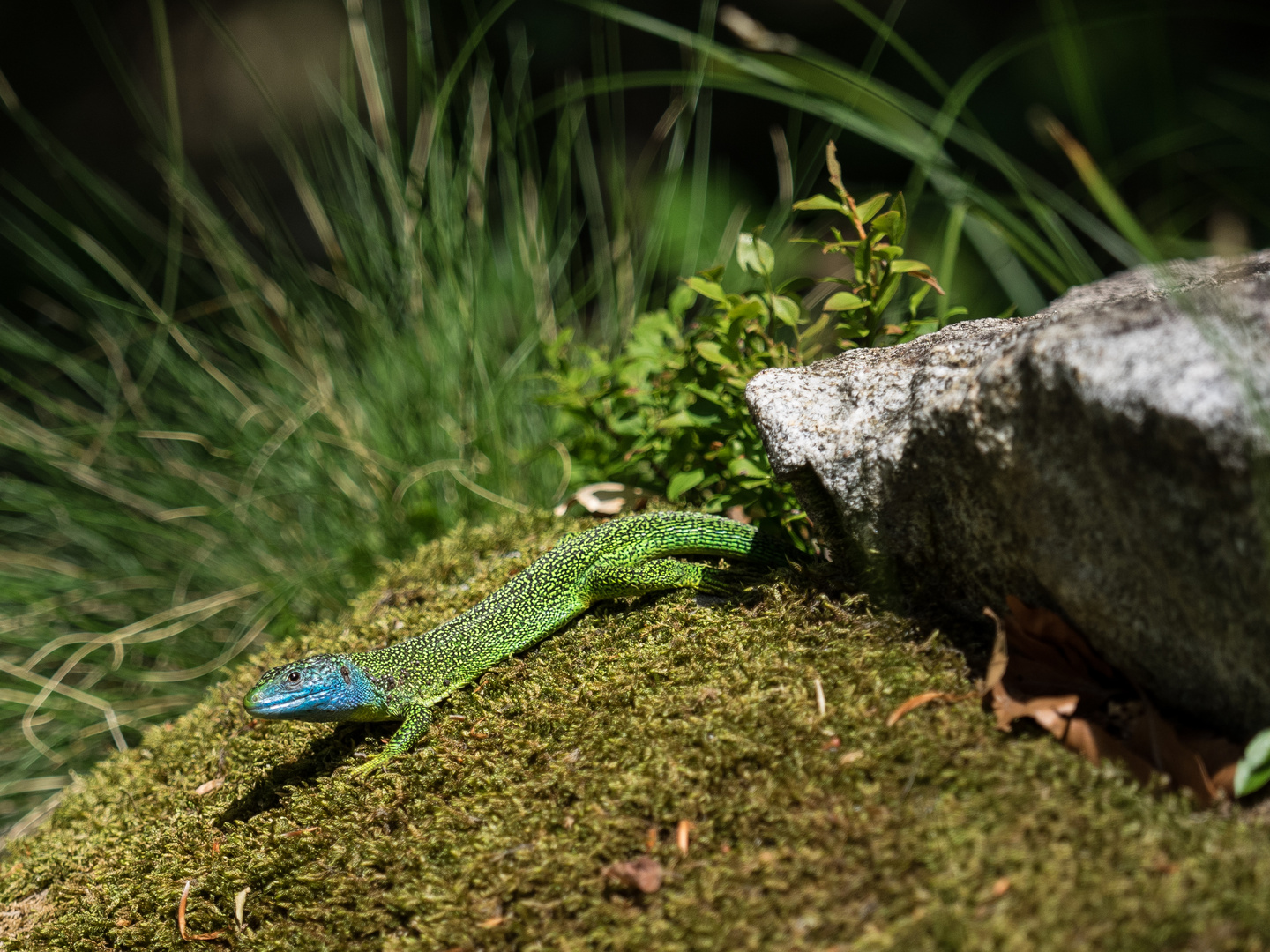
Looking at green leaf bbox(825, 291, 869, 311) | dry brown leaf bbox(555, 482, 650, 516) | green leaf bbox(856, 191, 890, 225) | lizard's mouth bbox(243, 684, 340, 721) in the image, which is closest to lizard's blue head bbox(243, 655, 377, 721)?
lizard's mouth bbox(243, 684, 340, 721)

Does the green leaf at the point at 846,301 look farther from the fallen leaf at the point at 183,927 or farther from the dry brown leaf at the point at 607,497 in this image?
the fallen leaf at the point at 183,927

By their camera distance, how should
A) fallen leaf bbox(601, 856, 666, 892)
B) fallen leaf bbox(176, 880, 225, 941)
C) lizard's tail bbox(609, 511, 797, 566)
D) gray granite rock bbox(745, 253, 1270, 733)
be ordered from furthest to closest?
lizard's tail bbox(609, 511, 797, 566) < fallen leaf bbox(176, 880, 225, 941) < fallen leaf bbox(601, 856, 666, 892) < gray granite rock bbox(745, 253, 1270, 733)

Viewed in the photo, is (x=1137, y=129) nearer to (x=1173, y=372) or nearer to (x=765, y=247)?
(x=765, y=247)

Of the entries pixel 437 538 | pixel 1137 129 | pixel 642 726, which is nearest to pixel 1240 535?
pixel 642 726

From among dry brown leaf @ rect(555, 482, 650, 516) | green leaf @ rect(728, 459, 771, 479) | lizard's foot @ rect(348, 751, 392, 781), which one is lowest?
lizard's foot @ rect(348, 751, 392, 781)

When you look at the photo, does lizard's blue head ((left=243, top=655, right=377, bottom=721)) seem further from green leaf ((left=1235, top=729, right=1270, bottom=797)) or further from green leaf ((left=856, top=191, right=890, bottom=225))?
green leaf ((left=1235, top=729, right=1270, bottom=797))
